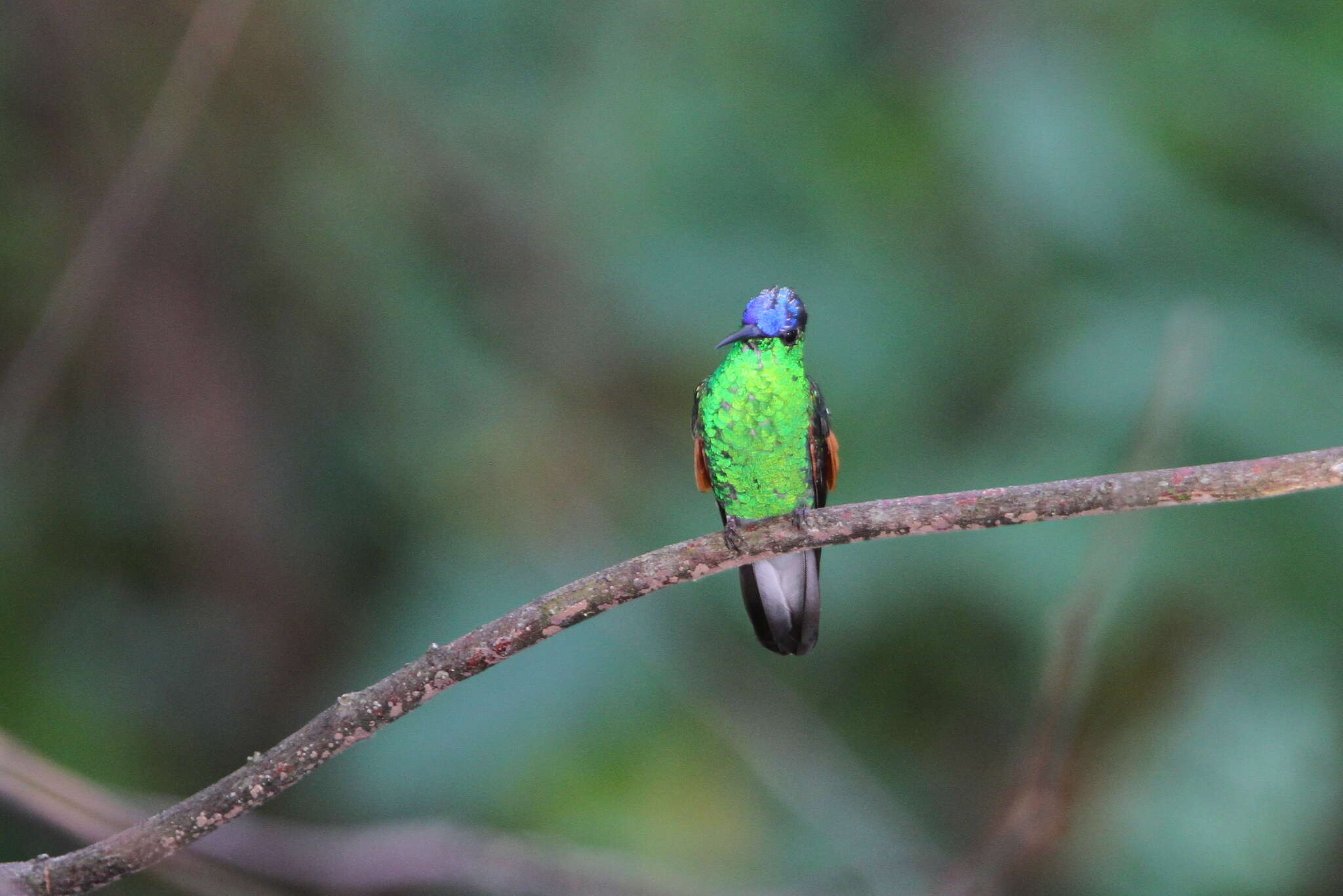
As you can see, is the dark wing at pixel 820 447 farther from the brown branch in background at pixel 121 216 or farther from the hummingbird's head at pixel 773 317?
the brown branch in background at pixel 121 216

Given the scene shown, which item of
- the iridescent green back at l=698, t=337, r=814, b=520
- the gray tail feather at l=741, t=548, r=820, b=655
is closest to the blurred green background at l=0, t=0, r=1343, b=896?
the gray tail feather at l=741, t=548, r=820, b=655

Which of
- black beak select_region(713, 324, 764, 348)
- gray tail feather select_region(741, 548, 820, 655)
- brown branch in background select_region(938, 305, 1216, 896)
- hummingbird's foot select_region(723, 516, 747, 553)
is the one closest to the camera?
hummingbird's foot select_region(723, 516, 747, 553)

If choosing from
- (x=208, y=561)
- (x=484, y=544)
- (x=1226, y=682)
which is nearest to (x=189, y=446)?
(x=208, y=561)

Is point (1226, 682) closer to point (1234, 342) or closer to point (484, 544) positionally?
point (1234, 342)

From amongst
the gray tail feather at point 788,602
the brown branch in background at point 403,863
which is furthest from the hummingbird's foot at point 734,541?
the brown branch in background at point 403,863

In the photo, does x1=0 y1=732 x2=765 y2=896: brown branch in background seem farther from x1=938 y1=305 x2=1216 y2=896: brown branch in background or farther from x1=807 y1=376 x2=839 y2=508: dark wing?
x1=807 y1=376 x2=839 y2=508: dark wing

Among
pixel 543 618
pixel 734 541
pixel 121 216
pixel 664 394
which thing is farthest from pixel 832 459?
pixel 121 216

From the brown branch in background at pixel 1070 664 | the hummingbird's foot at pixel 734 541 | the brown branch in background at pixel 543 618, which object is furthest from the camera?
the brown branch in background at pixel 1070 664

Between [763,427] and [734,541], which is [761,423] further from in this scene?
[734,541]
